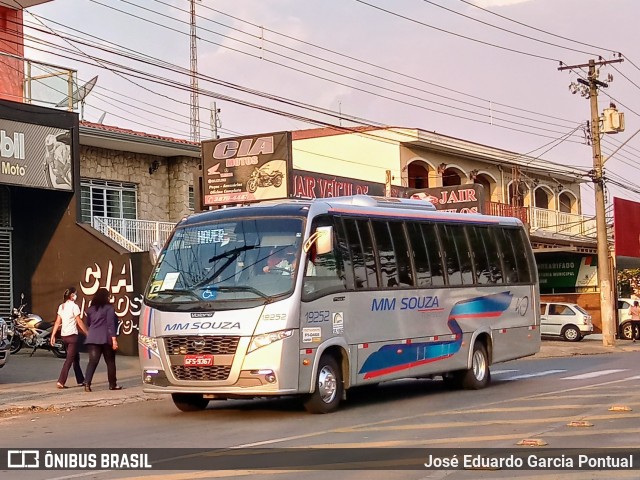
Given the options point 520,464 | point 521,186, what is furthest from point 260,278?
point 521,186

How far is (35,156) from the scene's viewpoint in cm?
2306

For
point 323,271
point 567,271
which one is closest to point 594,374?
point 323,271

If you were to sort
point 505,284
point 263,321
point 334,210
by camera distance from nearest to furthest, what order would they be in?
1. point 263,321
2. point 334,210
3. point 505,284

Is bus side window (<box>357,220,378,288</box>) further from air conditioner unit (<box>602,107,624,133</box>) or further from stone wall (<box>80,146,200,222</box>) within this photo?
air conditioner unit (<box>602,107,624,133</box>)

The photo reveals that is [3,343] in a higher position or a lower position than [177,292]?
lower

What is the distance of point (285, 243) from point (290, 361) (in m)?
1.63

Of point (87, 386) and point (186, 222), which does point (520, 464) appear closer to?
point (186, 222)

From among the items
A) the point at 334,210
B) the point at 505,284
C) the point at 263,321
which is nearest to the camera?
the point at 263,321

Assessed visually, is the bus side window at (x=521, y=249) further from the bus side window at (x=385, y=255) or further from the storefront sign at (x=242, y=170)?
the storefront sign at (x=242, y=170)

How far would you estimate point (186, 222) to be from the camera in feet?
47.9

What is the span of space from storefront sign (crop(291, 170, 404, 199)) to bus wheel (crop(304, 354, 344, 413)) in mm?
14212

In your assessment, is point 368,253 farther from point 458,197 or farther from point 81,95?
point 458,197

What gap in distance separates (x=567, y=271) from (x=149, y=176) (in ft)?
78.7

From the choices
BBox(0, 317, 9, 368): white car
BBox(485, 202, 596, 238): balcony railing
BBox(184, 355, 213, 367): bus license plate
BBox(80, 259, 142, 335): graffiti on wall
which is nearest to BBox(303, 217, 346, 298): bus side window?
BBox(184, 355, 213, 367): bus license plate
